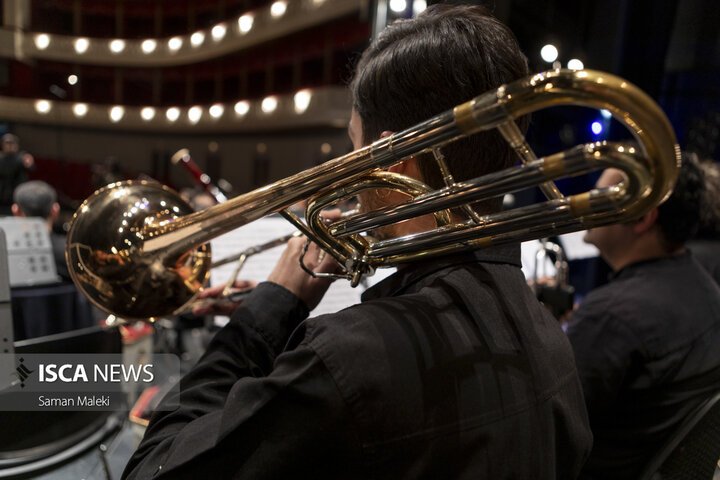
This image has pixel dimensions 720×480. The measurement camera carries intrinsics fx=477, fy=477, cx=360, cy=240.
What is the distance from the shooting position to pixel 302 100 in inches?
423

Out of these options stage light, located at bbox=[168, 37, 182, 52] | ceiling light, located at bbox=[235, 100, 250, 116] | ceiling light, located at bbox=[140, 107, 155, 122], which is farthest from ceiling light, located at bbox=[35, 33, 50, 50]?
ceiling light, located at bbox=[235, 100, 250, 116]

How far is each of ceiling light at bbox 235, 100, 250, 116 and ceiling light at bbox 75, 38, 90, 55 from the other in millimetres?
5052

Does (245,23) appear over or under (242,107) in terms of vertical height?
over

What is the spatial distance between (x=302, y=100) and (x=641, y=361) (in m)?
10.2

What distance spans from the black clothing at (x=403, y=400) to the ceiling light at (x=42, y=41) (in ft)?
52.2

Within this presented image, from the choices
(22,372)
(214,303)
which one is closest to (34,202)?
(22,372)

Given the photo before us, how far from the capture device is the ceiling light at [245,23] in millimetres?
11877

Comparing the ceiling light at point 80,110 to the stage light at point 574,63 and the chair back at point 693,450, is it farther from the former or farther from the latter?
the chair back at point 693,450

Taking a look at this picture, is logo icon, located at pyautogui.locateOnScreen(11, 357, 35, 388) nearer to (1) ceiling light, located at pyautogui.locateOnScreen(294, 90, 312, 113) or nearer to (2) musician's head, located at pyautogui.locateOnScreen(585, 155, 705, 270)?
(2) musician's head, located at pyautogui.locateOnScreen(585, 155, 705, 270)

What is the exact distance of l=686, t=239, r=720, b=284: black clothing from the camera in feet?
9.29

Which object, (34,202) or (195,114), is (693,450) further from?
(195,114)

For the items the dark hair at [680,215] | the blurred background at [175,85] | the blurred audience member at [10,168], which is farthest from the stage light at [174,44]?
the dark hair at [680,215]

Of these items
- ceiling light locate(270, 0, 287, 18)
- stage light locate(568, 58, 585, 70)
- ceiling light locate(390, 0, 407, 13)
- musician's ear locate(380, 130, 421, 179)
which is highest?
ceiling light locate(270, 0, 287, 18)

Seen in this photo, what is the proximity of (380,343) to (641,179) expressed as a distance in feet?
1.27
